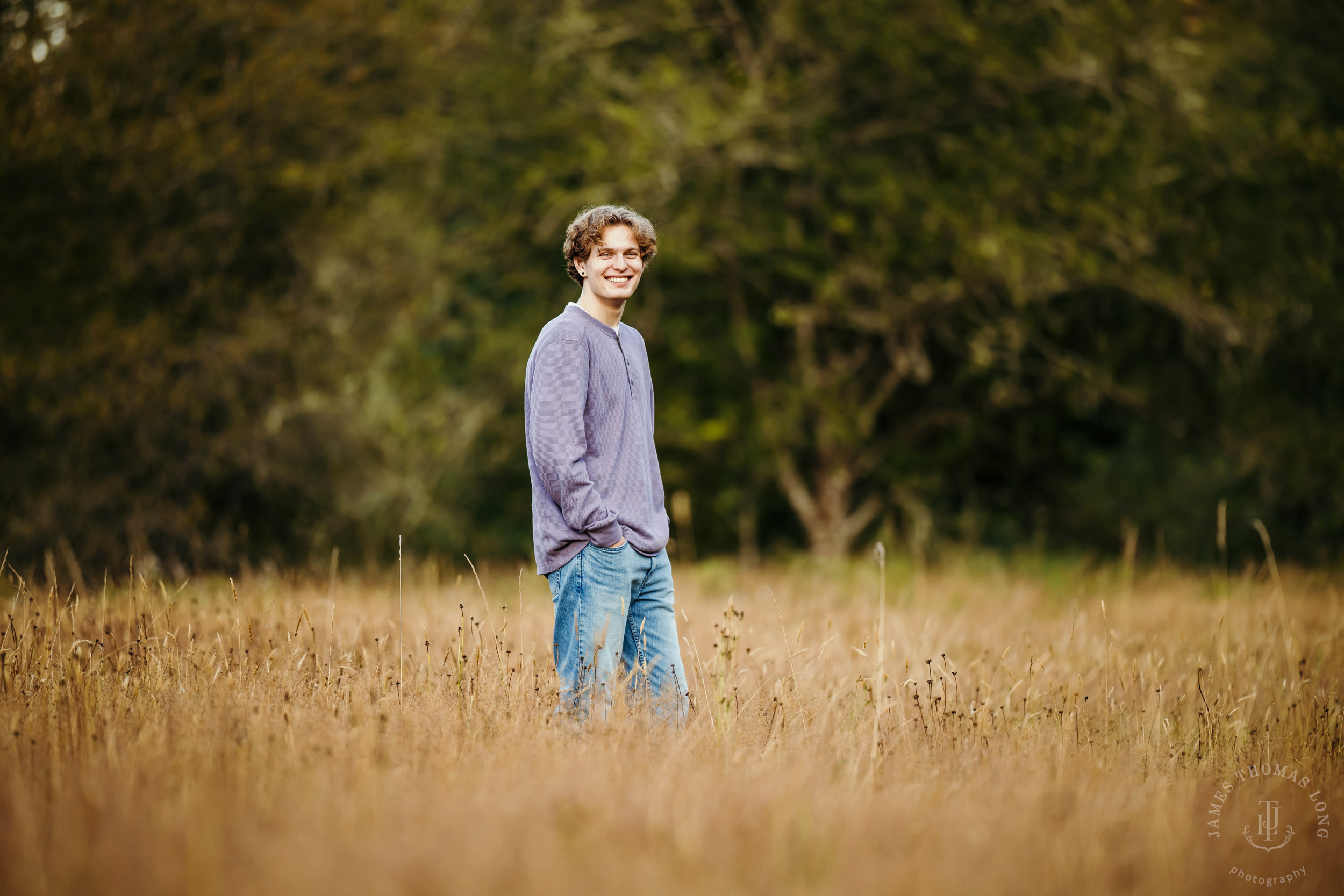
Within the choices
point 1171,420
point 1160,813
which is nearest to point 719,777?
point 1160,813

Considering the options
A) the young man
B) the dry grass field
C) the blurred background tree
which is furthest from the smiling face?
the blurred background tree

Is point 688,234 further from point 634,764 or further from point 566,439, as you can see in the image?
point 634,764

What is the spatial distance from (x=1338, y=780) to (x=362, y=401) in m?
10.8

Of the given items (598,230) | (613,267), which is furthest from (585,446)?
(598,230)

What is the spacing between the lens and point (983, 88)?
32.3 ft

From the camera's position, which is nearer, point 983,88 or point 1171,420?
point 983,88

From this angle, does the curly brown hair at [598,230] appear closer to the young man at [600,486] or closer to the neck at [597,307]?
the young man at [600,486]

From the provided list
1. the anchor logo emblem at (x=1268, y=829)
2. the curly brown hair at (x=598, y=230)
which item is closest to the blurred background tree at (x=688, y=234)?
the curly brown hair at (x=598, y=230)

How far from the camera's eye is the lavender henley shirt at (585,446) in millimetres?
3367

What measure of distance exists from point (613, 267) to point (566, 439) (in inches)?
26.0

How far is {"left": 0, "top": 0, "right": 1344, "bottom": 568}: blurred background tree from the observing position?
9.04 meters

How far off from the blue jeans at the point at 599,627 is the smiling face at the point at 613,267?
0.89m

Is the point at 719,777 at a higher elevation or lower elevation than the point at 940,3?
lower

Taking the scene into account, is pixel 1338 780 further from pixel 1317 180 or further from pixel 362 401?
pixel 362 401
